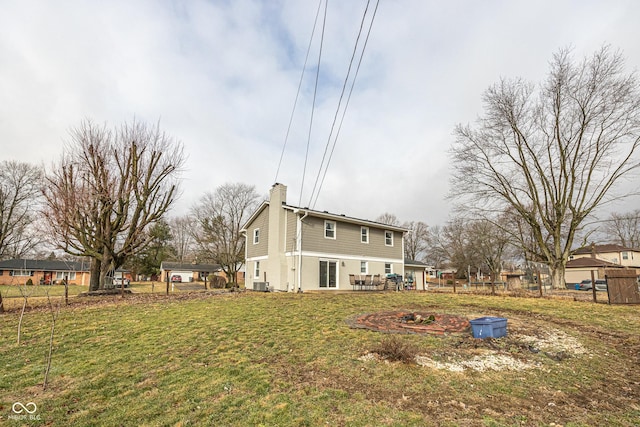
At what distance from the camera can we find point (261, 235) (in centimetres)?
2309

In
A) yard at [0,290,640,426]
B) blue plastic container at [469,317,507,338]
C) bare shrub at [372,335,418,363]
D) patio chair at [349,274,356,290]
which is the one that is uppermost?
patio chair at [349,274,356,290]

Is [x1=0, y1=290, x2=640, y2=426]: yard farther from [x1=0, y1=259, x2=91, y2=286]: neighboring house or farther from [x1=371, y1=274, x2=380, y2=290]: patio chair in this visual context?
[x1=0, y1=259, x2=91, y2=286]: neighboring house

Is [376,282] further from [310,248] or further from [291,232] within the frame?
[291,232]

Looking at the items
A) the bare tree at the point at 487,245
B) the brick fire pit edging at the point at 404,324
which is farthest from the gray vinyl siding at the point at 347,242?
the bare tree at the point at 487,245

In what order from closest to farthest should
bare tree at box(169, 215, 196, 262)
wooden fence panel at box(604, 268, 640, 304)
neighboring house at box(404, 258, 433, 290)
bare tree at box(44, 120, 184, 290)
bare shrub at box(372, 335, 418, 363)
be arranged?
1. bare shrub at box(372, 335, 418, 363)
2. wooden fence panel at box(604, 268, 640, 304)
3. bare tree at box(44, 120, 184, 290)
4. neighboring house at box(404, 258, 433, 290)
5. bare tree at box(169, 215, 196, 262)

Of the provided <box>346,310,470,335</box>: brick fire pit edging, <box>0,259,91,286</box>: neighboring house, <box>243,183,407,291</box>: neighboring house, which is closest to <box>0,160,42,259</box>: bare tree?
<box>0,259,91,286</box>: neighboring house

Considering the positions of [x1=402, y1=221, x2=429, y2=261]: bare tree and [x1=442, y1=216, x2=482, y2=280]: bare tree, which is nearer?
[x1=442, y1=216, x2=482, y2=280]: bare tree

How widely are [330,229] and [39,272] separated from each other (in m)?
50.2

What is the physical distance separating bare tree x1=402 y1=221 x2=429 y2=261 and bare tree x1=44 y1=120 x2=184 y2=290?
47.4 metres

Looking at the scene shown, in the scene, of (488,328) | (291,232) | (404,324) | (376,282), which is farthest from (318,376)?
(376,282)

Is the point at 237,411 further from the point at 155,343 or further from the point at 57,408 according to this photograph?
the point at 155,343

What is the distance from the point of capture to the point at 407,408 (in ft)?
13.2

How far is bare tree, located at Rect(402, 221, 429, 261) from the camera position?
59750 mm

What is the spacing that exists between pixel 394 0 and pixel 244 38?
480 cm
